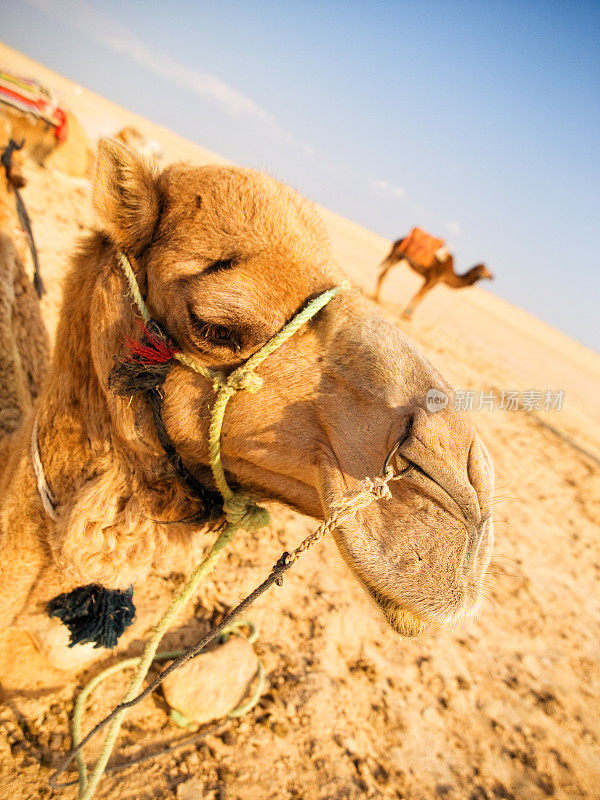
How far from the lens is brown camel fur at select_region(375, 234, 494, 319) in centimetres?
1473

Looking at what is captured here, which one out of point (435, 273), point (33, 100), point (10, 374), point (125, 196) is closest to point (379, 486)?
point (125, 196)

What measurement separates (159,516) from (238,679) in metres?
1.49

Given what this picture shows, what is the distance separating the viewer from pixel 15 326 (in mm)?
2867

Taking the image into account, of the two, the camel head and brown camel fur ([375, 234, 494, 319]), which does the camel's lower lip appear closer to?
the camel head

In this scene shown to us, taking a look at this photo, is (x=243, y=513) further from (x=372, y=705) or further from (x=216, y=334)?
(x=372, y=705)

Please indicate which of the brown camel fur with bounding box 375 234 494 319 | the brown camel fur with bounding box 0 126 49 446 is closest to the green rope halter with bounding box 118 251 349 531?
the brown camel fur with bounding box 0 126 49 446

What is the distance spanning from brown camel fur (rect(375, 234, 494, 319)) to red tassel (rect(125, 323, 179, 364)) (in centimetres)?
1402

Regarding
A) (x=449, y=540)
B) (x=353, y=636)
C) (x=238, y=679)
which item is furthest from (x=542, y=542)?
→ (x=449, y=540)

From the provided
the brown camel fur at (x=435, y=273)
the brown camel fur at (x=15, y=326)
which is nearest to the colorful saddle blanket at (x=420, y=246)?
the brown camel fur at (x=435, y=273)

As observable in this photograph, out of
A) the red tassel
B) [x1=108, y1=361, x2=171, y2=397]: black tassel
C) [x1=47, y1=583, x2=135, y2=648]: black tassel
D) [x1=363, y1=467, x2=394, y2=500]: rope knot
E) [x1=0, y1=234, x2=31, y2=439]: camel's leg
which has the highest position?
[x1=363, y1=467, x2=394, y2=500]: rope knot

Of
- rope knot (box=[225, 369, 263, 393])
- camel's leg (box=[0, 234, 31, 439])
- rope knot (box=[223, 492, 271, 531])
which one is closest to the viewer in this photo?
rope knot (box=[225, 369, 263, 393])

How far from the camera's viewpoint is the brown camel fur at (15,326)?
2.56m

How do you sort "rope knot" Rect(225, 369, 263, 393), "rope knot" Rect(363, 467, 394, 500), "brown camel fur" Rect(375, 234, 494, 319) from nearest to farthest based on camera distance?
"rope knot" Rect(363, 467, 394, 500) → "rope knot" Rect(225, 369, 263, 393) → "brown camel fur" Rect(375, 234, 494, 319)

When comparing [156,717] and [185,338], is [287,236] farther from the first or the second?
[156,717]
